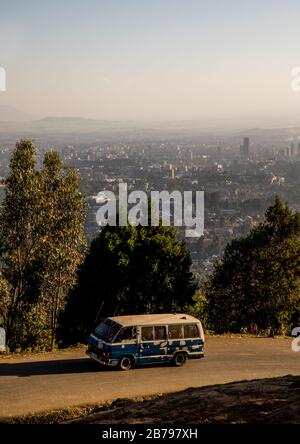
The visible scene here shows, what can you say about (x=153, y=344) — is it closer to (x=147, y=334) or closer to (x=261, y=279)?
(x=147, y=334)

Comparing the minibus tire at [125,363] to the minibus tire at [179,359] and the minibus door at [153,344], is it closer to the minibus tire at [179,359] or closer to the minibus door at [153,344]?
the minibus door at [153,344]

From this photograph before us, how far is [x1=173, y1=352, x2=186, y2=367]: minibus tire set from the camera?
21.2 metres

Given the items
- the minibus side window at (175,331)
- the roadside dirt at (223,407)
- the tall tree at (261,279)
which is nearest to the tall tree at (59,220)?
the tall tree at (261,279)

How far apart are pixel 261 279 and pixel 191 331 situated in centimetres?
1203

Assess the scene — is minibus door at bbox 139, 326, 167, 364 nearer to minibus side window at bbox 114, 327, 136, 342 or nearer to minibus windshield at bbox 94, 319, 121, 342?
minibus side window at bbox 114, 327, 136, 342

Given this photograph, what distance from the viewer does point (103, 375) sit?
1959 cm

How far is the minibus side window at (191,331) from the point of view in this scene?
21.5 meters

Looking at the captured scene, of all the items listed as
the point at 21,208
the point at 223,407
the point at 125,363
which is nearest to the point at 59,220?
the point at 21,208

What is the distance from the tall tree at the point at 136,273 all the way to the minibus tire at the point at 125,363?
8.65m

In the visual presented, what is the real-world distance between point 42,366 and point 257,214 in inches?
6732

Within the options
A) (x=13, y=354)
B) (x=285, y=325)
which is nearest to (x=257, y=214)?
(x=285, y=325)

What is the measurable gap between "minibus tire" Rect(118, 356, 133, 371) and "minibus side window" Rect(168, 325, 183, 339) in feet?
5.88

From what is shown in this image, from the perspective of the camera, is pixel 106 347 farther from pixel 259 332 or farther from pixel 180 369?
pixel 259 332

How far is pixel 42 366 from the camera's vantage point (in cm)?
2092
